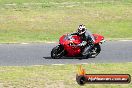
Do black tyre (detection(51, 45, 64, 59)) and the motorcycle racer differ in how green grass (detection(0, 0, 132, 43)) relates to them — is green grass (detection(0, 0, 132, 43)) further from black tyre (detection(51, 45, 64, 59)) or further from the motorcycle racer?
the motorcycle racer

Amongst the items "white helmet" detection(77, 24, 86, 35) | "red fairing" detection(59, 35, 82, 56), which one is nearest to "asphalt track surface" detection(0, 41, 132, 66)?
"red fairing" detection(59, 35, 82, 56)

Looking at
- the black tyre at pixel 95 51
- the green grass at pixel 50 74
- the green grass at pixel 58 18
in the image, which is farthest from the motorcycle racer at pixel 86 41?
the green grass at pixel 58 18

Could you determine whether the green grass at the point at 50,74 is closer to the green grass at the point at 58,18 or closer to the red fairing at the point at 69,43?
the red fairing at the point at 69,43

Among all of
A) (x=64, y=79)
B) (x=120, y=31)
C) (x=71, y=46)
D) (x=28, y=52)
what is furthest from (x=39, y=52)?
(x=120, y=31)

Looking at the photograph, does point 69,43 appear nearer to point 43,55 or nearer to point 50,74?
point 43,55

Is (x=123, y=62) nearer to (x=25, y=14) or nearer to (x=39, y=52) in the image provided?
(x=39, y=52)

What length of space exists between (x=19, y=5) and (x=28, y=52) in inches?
663

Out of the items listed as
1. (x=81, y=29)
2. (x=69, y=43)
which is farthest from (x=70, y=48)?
(x=81, y=29)

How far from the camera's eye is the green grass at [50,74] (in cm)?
1620

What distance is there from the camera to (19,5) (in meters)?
39.7

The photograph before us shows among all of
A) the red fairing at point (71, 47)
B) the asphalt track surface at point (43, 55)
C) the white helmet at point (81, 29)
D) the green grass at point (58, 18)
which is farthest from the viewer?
the green grass at point (58, 18)

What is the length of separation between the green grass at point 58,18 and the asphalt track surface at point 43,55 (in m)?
2.65

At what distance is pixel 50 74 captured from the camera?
1791 centimetres

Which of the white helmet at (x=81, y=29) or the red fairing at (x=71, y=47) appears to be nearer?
the white helmet at (x=81, y=29)
